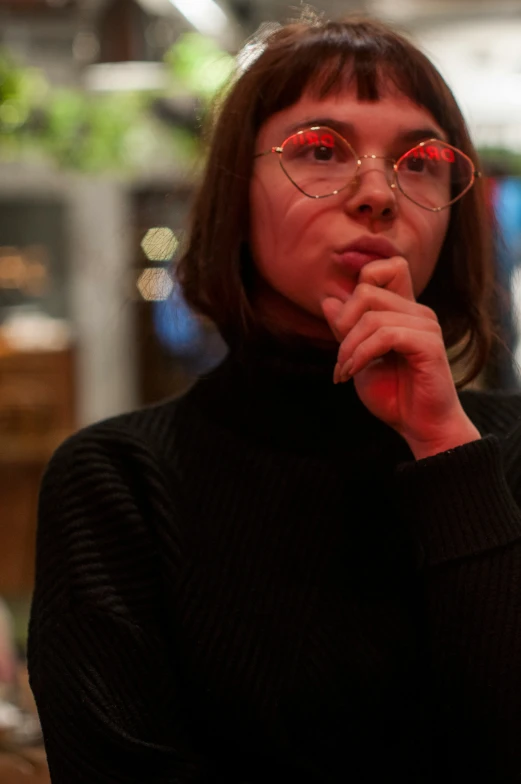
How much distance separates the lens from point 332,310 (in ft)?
3.23

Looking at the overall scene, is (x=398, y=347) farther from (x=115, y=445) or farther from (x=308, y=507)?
(x=115, y=445)

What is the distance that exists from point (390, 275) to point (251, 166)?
0.72 feet

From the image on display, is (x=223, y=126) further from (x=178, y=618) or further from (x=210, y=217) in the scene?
(x=178, y=618)

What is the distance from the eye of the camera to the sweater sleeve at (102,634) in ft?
2.96

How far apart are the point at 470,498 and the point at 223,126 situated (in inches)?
19.6

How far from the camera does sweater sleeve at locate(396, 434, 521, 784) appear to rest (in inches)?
35.4

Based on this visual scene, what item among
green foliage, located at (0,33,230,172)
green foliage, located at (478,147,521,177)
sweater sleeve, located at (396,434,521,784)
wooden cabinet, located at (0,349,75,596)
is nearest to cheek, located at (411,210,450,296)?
sweater sleeve, located at (396,434,521,784)

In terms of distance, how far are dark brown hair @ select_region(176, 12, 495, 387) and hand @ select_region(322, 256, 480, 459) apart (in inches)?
6.0

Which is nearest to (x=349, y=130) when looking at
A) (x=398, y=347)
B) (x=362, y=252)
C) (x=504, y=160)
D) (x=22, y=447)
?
(x=362, y=252)

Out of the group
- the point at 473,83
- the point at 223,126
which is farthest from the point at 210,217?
the point at 473,83

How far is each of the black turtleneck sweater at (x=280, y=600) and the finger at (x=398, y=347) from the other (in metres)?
0.10

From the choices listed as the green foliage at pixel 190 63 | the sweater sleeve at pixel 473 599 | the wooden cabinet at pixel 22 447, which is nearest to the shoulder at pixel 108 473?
the sweater sleeve at pixel 473 599

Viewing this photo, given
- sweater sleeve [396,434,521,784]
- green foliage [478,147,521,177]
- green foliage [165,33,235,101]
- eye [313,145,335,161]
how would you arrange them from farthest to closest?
green foliage [478,147,521,177]
green foliage [165,33,235,101]
eye [313,145,335,161]
sweater sleeve [396,434,521,784]

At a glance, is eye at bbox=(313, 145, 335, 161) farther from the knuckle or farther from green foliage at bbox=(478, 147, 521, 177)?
green foliage at bbox=(478, 147, 521, 177)
